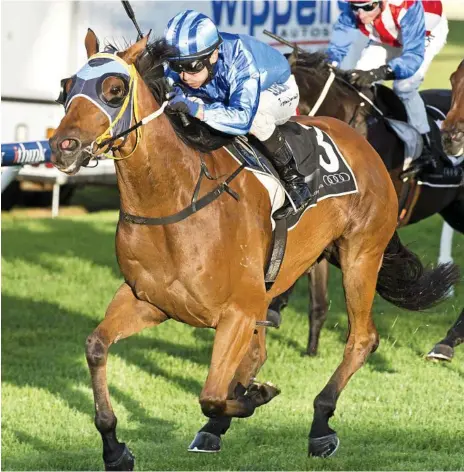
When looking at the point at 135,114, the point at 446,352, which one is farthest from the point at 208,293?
the point at 446,352

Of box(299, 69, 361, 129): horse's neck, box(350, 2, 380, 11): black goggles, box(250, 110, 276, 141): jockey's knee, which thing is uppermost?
box(250, 110, 276, 141): jockey's knee

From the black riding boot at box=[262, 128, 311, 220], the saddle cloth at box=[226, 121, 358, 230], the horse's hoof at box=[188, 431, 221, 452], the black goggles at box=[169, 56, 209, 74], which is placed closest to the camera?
the black goggles at box=[169, 56, 209, 74]

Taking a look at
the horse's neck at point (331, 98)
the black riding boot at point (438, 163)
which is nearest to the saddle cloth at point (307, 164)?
the horse's neck at point (331, 98)

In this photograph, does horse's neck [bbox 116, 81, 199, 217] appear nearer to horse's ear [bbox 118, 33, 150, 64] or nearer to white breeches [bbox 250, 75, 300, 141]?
horse's ear [bbox 118, 33, 150, 64]

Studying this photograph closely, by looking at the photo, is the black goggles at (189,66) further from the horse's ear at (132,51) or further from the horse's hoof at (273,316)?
the horse's hoof at (273,316)

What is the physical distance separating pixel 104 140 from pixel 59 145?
0.68ft

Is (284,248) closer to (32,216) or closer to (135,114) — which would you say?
(135,114)

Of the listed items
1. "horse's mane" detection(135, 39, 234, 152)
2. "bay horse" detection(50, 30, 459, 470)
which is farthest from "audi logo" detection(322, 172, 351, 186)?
"horse's mane" detection(135, 39, 234, 152)

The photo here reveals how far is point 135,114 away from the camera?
4.68 m

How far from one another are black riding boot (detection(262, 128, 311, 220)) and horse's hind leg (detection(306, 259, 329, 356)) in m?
2.30

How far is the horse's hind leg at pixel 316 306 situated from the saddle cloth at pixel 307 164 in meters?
1.95

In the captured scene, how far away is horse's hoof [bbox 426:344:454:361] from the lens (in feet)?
24.4

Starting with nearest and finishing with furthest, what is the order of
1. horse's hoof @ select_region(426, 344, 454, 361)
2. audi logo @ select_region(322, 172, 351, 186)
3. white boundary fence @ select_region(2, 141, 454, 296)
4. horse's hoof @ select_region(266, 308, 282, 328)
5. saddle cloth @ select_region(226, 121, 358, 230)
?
saddle cloth @ select_region(226, 121, 358, 230) < audi logo @ select_region(322, 172, 351, 186) < white boundary fence @ select_region(2, 141, 454, 296) < horse's hoof @ select_region(266, 308, 282, 328) < horse's hoof @ select_region(426, 344, 454, 361)

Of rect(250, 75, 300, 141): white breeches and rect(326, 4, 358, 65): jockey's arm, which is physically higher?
rect(250, 75, 300, 141): white breeches
